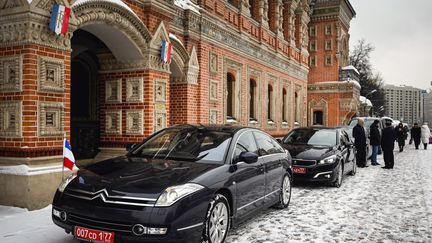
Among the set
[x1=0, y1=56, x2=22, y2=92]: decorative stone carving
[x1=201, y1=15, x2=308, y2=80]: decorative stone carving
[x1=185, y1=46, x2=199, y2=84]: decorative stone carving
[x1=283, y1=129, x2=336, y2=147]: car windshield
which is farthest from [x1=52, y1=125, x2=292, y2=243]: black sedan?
[x1=201, y1=15, x2=308, y2=80]: decorative stone carving

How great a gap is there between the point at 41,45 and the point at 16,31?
44 centimetres

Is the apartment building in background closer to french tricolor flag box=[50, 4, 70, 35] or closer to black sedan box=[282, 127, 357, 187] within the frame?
black sedan box=[282, 127, 357, 187]

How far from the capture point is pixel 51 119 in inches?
262

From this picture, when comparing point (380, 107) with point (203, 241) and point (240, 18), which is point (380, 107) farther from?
point (203, 241)

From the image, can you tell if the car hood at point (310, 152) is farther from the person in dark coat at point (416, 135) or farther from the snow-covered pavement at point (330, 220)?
the person in dark coat at point (416, 135)

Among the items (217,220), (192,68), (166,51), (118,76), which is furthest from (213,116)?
(217,220)

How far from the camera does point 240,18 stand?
15453 millimetres

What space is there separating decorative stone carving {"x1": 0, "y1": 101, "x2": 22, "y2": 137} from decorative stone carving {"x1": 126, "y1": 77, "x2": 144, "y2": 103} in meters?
3.27

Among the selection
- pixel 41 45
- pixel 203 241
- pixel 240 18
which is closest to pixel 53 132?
pixel 41 45

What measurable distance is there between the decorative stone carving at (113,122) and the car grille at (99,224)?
5444 millimetres

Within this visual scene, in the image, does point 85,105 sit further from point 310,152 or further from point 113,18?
point 310,152

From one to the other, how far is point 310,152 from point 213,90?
4647mm

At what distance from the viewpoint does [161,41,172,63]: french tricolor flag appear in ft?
31.3

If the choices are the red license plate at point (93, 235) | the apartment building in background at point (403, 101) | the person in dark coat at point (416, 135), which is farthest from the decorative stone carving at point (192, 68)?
the apartment building in background at point (403, 101)
